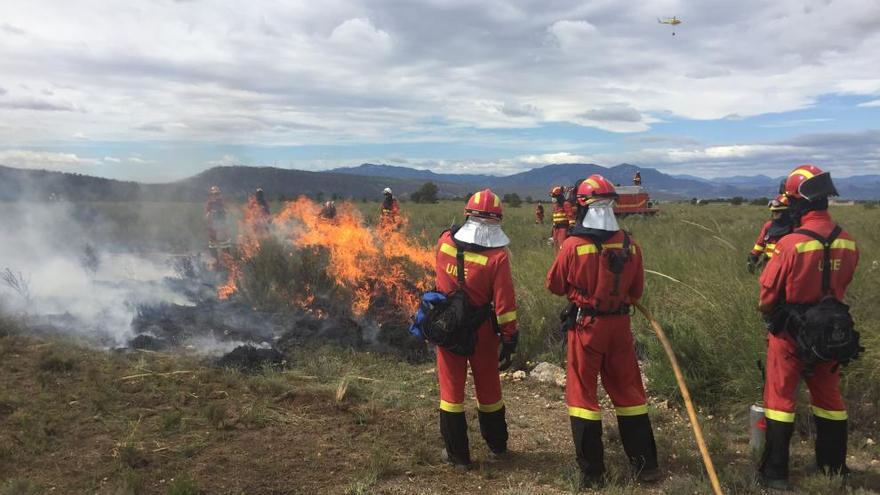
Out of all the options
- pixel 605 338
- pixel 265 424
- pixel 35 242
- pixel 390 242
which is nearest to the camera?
pixel 605 338

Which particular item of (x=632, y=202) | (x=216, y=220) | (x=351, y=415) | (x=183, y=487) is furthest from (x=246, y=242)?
(x=632, y=202)

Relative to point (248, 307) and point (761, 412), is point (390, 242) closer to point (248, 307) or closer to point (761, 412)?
point (248, 307)

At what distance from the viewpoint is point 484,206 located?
14.9 feet

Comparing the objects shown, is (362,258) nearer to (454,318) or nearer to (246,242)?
(246,242)

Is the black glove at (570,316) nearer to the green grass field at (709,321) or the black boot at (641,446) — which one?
the black boot at (641,446)

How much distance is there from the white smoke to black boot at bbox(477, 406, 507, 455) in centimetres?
635

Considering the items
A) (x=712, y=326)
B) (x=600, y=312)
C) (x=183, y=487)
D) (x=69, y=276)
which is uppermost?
(x=600, y=312)

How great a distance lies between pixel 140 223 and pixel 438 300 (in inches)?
1050

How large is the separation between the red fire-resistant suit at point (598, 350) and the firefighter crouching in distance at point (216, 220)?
39.9 feet

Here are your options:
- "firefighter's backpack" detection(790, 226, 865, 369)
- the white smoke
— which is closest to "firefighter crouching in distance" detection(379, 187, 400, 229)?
the white smoke

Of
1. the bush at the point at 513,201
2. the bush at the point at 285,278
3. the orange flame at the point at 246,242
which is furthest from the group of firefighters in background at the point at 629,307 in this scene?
the bush at the point at 513,201

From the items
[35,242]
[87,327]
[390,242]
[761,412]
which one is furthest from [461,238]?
[35,242]

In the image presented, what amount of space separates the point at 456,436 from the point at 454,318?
3.43 feet

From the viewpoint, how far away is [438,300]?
4.52 meters
